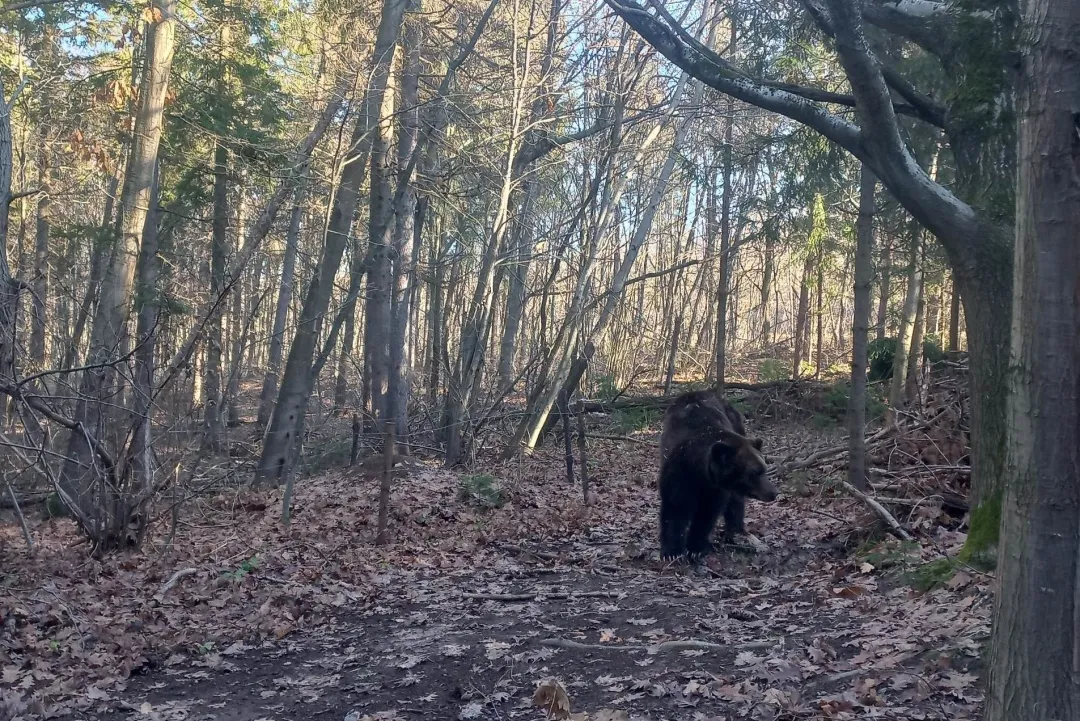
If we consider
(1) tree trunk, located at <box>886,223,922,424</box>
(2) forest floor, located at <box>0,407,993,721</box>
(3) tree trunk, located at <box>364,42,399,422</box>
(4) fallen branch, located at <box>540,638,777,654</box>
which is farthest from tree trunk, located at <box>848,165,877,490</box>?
(3) tree trunk, located at <box>364,42,399,422</box>

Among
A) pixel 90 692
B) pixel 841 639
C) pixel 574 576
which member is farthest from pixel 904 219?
pixel 90 692

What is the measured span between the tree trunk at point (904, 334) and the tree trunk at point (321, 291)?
8.77 meters

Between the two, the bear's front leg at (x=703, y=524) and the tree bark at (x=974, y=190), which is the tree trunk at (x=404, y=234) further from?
the tree bark at (x=974, y=190)

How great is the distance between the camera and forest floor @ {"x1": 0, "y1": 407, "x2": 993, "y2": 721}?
5.27 meters

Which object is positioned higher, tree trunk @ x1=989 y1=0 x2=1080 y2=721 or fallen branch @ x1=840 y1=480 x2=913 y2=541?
tree trunk @ x1=989 y1=0 x2=1080 y2=721

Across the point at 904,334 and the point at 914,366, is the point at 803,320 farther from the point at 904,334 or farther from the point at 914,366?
the point at 904,334

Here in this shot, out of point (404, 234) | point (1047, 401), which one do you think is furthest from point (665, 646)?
point (404, 234)

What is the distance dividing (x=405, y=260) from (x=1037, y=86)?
49.1 feet

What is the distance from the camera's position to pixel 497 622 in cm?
736

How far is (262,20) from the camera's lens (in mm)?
17812

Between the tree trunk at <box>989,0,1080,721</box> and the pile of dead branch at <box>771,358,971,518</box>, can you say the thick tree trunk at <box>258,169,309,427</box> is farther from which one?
the tree trunk at <box>989,0,1080,721</box>

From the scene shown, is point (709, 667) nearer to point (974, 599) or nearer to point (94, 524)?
point (974, 599)

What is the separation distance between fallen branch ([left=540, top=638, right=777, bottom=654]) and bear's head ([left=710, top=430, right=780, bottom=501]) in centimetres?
312

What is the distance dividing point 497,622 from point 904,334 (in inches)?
394
